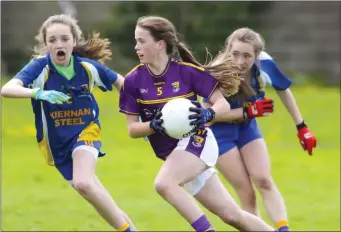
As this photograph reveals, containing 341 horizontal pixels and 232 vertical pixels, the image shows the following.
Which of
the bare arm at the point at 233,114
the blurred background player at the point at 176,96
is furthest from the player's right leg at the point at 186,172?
the bare arm at the point at 233,114

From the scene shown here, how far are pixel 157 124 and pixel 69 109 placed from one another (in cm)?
113

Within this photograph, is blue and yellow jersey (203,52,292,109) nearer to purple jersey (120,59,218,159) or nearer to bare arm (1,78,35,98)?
purple jersey (120,59,218,159)

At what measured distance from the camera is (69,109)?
769cm

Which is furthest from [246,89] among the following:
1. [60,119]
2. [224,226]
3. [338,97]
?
[338,97]

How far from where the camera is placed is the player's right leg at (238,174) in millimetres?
8125

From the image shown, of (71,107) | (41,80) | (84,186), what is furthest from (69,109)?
(84,186)

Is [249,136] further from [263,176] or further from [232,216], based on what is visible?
[232,216]

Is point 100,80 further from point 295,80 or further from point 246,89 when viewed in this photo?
point 295,80

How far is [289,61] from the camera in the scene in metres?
26.5

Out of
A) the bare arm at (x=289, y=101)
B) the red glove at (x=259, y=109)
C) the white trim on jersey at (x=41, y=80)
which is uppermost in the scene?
the white trim on jersey at (x=41, y=80)

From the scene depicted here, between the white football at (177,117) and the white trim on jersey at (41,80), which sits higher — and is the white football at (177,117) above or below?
below

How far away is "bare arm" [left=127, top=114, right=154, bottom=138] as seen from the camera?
6957mm

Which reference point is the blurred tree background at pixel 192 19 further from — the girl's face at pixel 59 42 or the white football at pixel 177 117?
the white football at pixel 177 117

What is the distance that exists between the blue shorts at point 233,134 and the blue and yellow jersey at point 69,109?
1.04 m
